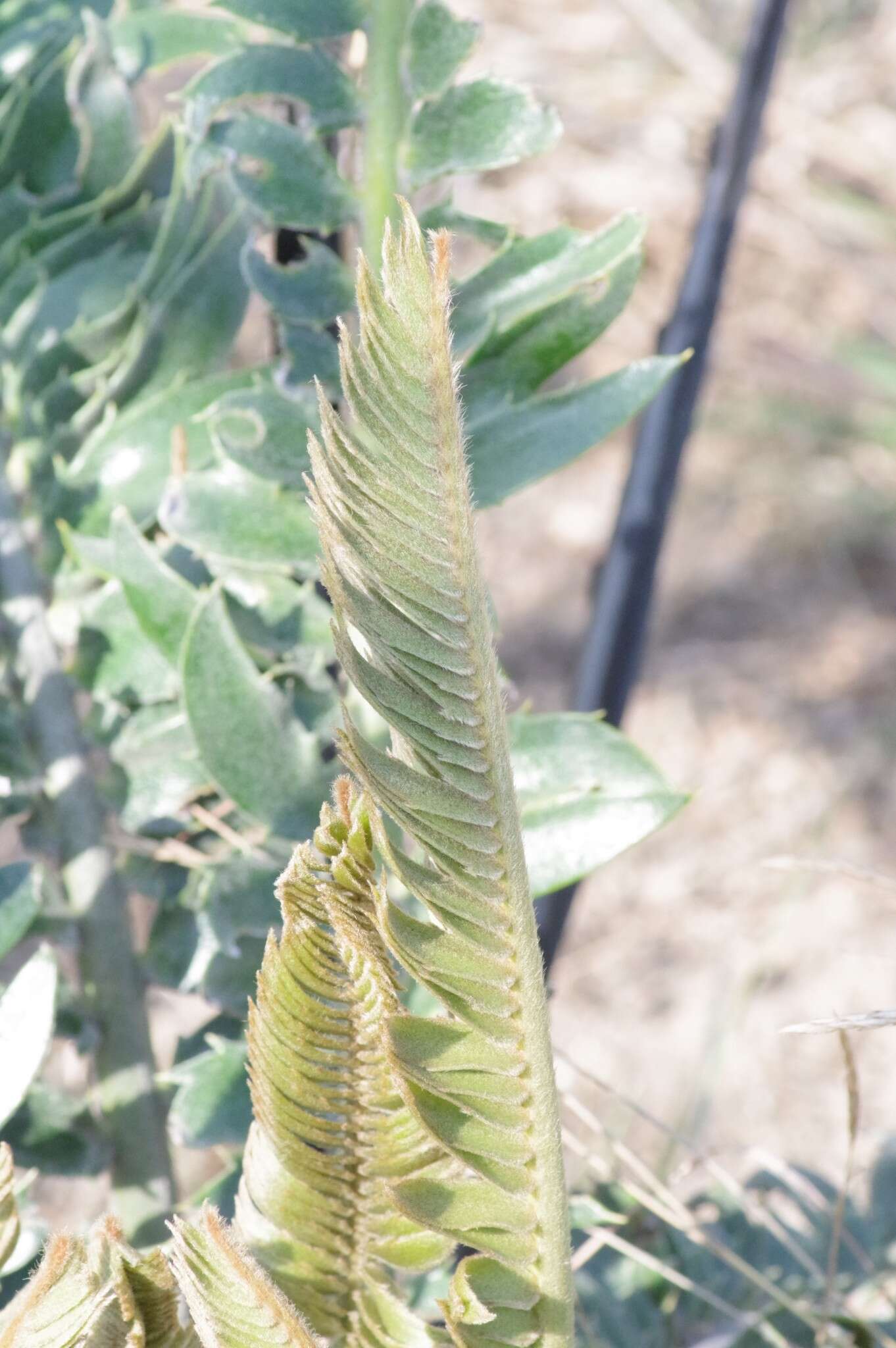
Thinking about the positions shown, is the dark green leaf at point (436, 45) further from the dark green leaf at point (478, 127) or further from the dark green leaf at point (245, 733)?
the dark green leaf at point (245, 733)

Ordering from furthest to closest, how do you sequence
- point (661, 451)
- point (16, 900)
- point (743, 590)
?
point (743, 590) < point (661, 451) < point (16, 900)

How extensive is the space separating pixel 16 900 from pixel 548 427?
259mm

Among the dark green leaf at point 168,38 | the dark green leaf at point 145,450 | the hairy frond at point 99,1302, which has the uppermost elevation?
the dark green leaf at point 168,38

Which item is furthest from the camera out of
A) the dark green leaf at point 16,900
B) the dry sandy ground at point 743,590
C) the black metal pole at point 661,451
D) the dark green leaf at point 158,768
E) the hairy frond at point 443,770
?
the dry sandy ground at point 743,590

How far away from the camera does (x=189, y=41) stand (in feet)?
2.14

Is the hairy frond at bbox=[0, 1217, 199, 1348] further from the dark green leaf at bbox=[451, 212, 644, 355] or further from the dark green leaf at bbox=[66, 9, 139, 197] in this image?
the dark green leaf at bbox=[66, 9, 139, 197]

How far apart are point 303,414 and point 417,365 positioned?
0.26 metres

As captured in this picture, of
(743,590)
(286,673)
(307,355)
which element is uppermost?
(743,590)

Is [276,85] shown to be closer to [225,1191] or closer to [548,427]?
[548,427]

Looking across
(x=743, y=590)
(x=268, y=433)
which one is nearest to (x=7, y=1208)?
(x=268, y=433)

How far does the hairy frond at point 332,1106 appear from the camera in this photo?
321mm

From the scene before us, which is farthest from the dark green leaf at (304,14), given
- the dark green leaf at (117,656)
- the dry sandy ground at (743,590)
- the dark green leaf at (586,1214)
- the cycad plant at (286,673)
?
the dry sandy ground at (743,590)

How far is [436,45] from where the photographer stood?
506 millimetres

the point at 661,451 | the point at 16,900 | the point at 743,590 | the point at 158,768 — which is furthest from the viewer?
the point at 743,590
